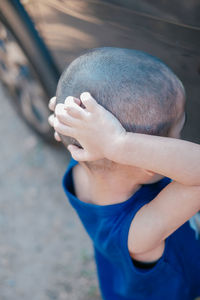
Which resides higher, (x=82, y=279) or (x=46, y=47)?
(x=46, y=47)

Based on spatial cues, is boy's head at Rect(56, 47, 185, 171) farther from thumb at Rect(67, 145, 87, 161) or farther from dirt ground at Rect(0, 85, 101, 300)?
dirt ground at Rect(0, 85, 101, 300)

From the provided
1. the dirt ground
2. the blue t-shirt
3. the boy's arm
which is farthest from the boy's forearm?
the dirt ground

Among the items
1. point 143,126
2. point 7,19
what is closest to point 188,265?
point 143,126

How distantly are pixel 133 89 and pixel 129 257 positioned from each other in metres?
0.63

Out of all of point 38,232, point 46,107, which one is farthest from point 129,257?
point 46,107

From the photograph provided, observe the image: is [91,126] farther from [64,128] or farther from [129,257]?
A: [129,257]

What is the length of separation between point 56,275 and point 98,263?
2.79ft

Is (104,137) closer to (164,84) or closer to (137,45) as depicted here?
(164,84)

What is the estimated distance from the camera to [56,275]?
2.57 meters

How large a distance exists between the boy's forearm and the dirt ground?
155 centimetres

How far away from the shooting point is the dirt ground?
8.29 feet

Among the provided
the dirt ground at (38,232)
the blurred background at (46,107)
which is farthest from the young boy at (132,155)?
the dirt ground at (38,232)

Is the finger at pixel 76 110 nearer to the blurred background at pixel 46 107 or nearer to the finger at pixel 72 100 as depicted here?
the finger at pixel 72 100

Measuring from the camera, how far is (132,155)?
3.81 ft
